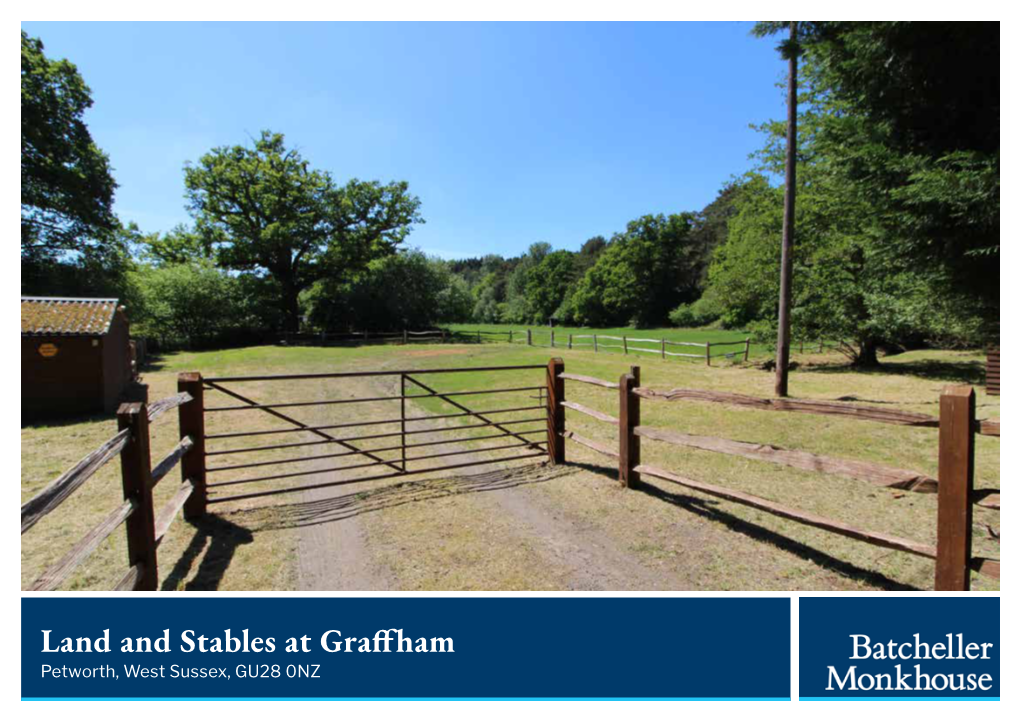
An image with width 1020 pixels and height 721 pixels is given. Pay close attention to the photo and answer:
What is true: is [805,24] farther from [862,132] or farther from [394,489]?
[394,489]

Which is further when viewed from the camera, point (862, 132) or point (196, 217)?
point (196, 217)

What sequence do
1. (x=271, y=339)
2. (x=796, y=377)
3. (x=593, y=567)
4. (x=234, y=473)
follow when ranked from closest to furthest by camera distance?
(x=593, y=567) < (x=234, y=473) < (x=796, y=377) < (x=271, y=339)

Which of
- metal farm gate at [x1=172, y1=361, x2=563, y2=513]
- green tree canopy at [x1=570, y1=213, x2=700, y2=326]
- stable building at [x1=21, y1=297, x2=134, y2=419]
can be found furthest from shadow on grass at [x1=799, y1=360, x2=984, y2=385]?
green tree canopy at [x1=570, y1=213, x2=700, y2=326]

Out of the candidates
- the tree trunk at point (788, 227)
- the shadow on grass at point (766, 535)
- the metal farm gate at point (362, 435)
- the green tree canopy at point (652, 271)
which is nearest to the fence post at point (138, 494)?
the metal farm gate at point (362, 435)

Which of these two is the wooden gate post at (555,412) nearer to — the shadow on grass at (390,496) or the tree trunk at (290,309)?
the shadow on grass at (390,496)

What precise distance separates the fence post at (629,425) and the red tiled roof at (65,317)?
43.5 feet

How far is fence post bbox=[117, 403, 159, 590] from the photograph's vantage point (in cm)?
319

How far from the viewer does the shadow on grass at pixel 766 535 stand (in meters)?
3.58

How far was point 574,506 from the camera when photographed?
516cm

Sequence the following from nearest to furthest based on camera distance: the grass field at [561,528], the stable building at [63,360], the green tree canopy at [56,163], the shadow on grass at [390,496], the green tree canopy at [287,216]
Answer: the grass field at [561,528] < the shadow on grass at [390,496] < the stable building at [63,360] < the green tree canopy at [56,163] < the green tree canopy at [287,216]

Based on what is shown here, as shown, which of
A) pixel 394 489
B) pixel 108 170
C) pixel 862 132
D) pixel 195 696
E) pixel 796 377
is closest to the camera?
pixel 195 696

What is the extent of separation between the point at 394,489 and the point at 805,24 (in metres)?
11.0

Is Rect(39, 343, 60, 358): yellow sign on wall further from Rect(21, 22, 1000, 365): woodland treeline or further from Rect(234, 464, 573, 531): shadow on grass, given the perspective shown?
Rect(21, 22, 1000, 365): woodland treeline

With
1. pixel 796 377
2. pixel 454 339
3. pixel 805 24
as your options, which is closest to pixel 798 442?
pixel 805 24
